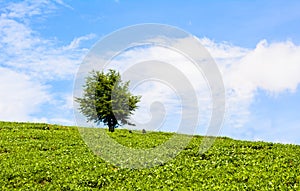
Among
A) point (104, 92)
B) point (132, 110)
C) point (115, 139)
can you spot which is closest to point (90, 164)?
point (115, 139)

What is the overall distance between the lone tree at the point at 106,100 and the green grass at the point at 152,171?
Answer: 910 inches

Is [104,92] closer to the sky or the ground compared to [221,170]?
closer to the sky

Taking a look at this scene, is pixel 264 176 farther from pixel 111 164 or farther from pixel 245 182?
pixel 111 164

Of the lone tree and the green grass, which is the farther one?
the lone tree

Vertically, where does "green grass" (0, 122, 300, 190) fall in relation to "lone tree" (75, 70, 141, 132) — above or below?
below

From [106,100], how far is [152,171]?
109 ft

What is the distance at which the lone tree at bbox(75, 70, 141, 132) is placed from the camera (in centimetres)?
5481

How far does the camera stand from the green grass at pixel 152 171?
19.9 metres

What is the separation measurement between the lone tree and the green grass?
23.1m

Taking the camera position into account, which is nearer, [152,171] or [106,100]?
[152,171]

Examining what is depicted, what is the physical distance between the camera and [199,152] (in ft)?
93.9

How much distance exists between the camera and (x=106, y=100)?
55125mm

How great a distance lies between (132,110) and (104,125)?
5.91m

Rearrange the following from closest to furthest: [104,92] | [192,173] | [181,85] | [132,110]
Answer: [192,173]
[181,85]
[104,92]
[132,110]
